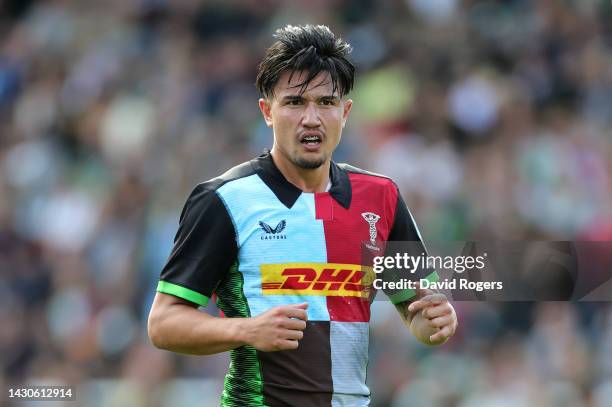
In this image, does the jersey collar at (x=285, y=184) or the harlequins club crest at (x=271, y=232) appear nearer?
the harlequins club crest at (x=271, y=232)

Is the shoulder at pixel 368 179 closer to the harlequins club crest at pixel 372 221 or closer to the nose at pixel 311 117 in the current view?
the harlequins club crest at pixel 372 221

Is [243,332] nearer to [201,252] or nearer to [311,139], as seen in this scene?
[201,252]

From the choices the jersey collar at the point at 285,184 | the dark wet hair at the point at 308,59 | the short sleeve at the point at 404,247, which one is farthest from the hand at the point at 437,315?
the dark wet hair at the point at 308,59

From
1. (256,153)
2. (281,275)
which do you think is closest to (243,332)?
(281,275)

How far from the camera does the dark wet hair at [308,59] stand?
426 cm

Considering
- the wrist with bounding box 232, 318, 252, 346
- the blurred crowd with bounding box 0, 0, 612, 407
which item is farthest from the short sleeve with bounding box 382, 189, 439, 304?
the blurred crowd with bounding box 0, 0, 612, 407

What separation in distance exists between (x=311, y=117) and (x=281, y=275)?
0.62 m

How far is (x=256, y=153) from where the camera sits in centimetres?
980

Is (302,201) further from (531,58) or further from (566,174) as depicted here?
(531,58)

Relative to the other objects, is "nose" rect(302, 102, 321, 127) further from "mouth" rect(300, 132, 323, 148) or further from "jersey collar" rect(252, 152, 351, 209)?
"jersey collar" rect(252, 152, 351, 209)

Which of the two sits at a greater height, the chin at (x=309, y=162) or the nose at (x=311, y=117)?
the nose at (x=311, y=117)

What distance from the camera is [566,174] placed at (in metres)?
9.64

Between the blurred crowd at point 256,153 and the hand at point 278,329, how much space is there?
4.45 meters

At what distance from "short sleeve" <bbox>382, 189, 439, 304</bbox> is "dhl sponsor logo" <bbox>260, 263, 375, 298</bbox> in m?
0.22
